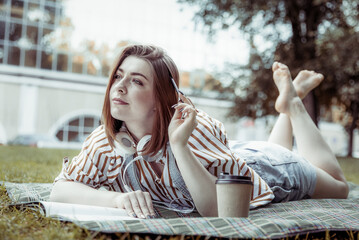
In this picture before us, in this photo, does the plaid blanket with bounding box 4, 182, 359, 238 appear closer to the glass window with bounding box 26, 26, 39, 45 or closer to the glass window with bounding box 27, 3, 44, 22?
the glass window with bounding box 26, 26, 39, 45

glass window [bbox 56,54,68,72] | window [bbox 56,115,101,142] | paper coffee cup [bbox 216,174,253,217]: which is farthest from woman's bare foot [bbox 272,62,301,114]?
glass window [bbox 56,54,68,72]

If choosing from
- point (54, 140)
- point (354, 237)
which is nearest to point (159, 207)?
point (354, 237)

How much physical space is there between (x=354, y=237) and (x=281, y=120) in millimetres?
1946

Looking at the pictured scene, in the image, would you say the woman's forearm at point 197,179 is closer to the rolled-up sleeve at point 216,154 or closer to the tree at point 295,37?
the rolled-up sleeve at point 216,154

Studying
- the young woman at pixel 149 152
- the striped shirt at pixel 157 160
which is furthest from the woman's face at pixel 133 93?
the striped shirt at pixel 157 160

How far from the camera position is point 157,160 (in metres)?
2.33

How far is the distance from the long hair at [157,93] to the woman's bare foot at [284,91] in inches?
60.7

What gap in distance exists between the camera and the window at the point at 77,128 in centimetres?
2391

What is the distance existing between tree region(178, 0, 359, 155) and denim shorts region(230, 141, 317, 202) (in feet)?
24.6

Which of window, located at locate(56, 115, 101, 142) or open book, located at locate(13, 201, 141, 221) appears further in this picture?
window, located at locate(56, 115, 101, 142)

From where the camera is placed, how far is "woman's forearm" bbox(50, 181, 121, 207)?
2248 millimetres

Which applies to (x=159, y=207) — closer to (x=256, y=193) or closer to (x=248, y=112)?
(x=256, y=193)

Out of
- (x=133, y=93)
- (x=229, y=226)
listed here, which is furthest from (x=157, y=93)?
(x=229, y=226)

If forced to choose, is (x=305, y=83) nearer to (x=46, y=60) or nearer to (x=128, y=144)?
(x=128, y=144)
